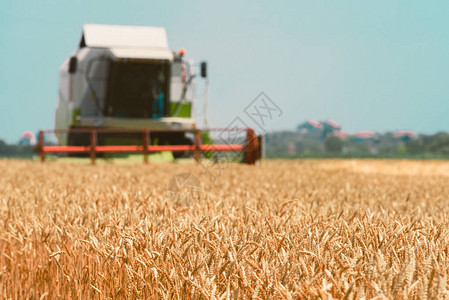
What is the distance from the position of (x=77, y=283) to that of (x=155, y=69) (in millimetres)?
11702

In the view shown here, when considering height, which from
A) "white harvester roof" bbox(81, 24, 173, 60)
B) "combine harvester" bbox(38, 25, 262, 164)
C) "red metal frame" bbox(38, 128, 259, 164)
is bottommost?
"red metal frame" bbox(38, 128, 259, 164)

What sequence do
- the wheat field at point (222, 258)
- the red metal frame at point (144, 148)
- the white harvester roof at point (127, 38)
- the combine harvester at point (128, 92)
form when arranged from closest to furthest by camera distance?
the wheat field at point (222, 258)
the red metal frame at point (144, 148)
the combine harvester at point (128, 92)
the white harvester roof at point (127, 38)

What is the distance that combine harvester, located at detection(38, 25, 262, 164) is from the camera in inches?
514

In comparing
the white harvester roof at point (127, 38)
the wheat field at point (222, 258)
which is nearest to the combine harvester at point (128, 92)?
the white harvester roof at point (127, 38)

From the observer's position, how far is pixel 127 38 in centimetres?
1419

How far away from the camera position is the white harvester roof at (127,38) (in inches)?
551

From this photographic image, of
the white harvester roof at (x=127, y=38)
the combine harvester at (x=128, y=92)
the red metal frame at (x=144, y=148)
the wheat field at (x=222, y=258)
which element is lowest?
the wheat field at (x=222, y=258)

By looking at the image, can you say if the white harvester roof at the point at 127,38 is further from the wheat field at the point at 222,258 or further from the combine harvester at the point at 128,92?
the wheat field at the point at 222,258

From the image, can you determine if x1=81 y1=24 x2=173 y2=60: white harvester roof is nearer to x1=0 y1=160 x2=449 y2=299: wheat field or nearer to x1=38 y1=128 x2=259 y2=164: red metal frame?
x1=38 y1=128 x2=259 y2=164: red metal frame

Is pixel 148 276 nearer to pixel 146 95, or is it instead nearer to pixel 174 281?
pixel 174 281

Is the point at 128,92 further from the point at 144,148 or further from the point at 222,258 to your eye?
the point at 222,258

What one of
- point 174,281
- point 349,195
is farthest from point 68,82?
point 174,281

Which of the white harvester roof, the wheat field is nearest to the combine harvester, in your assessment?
the white harvester roof

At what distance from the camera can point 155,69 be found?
1352 cm
